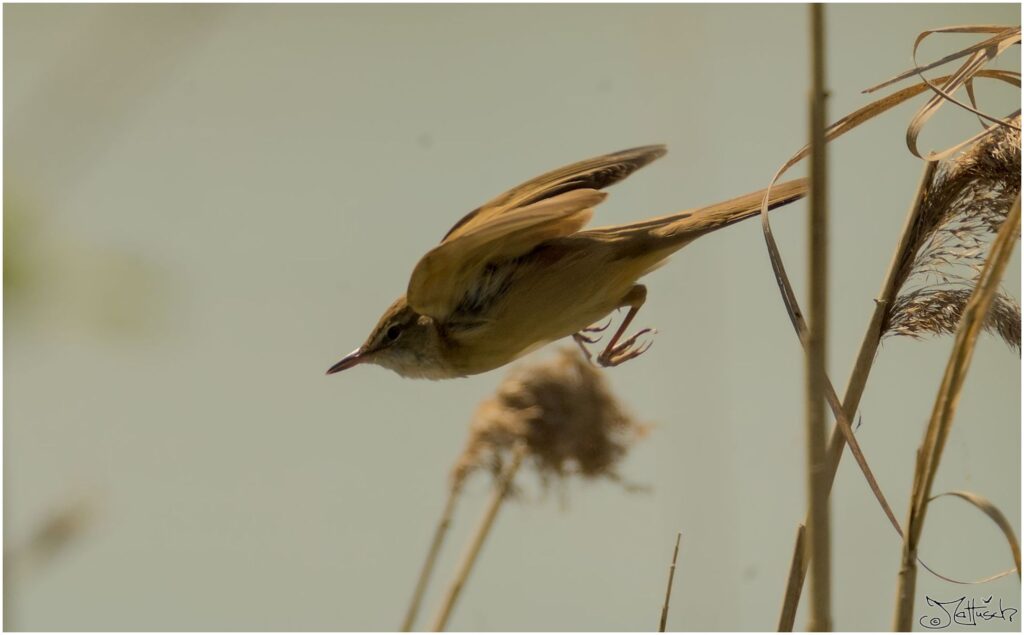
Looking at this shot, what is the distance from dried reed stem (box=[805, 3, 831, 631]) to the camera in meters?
1.29

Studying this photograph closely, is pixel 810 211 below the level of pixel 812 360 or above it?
above

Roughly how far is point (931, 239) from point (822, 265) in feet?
2.08

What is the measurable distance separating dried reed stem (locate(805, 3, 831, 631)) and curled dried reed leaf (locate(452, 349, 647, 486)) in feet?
5.52

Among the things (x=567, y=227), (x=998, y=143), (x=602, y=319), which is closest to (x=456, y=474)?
(x=602, y=319)

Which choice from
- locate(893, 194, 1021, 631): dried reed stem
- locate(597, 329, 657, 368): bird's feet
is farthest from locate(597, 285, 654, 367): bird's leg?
locate(893, 194, 1021, 631): dried reed stem

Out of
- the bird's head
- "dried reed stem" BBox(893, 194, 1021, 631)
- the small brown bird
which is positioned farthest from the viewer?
the bird's head

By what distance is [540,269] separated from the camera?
2.55m

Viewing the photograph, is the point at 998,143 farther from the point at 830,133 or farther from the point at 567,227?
the point at 567,227

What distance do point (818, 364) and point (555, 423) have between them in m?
2.04

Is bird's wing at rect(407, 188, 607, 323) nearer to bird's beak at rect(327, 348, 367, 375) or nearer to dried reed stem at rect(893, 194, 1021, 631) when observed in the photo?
bird's beak at rect(327, 348, 367, 375)

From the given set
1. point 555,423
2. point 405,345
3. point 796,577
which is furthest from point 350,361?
point 796,577

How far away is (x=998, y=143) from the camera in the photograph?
71.5 inches

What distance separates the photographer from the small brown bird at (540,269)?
7.75ft

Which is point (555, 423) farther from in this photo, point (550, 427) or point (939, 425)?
point (939, 425)
